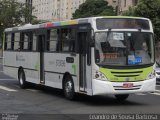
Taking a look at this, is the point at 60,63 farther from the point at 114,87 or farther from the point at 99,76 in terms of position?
the point at 114,87

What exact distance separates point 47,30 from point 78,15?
7631cm

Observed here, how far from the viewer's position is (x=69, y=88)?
17281 mm

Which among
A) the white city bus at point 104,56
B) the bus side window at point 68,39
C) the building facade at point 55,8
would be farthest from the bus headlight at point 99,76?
the building facade at point 55,8

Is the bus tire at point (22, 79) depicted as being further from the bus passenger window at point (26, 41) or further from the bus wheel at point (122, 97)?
the bus wheel at point (122, 97)

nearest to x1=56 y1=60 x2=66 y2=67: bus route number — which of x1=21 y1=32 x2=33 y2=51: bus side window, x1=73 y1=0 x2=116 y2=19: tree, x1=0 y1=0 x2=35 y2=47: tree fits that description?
x1=21 y1=32 x2=33 y2=51: bus side window

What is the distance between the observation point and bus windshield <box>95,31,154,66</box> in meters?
15.7

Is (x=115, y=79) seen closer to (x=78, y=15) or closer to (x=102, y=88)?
(x=102, y=88)

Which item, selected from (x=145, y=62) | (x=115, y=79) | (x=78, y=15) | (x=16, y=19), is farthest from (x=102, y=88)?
Result: (x=78, y=15)

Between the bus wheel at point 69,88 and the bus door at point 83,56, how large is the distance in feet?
2.27

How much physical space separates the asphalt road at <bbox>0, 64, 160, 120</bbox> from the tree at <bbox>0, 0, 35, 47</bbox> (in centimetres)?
6351

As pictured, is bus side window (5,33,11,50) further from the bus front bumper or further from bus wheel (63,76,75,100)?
the bus front bumper

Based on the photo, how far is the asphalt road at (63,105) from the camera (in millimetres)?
13435

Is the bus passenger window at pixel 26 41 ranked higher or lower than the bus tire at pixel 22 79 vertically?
higher

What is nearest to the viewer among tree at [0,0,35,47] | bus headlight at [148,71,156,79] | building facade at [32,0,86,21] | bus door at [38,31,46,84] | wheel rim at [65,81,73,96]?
bus headlight at [148,71,156,79]
